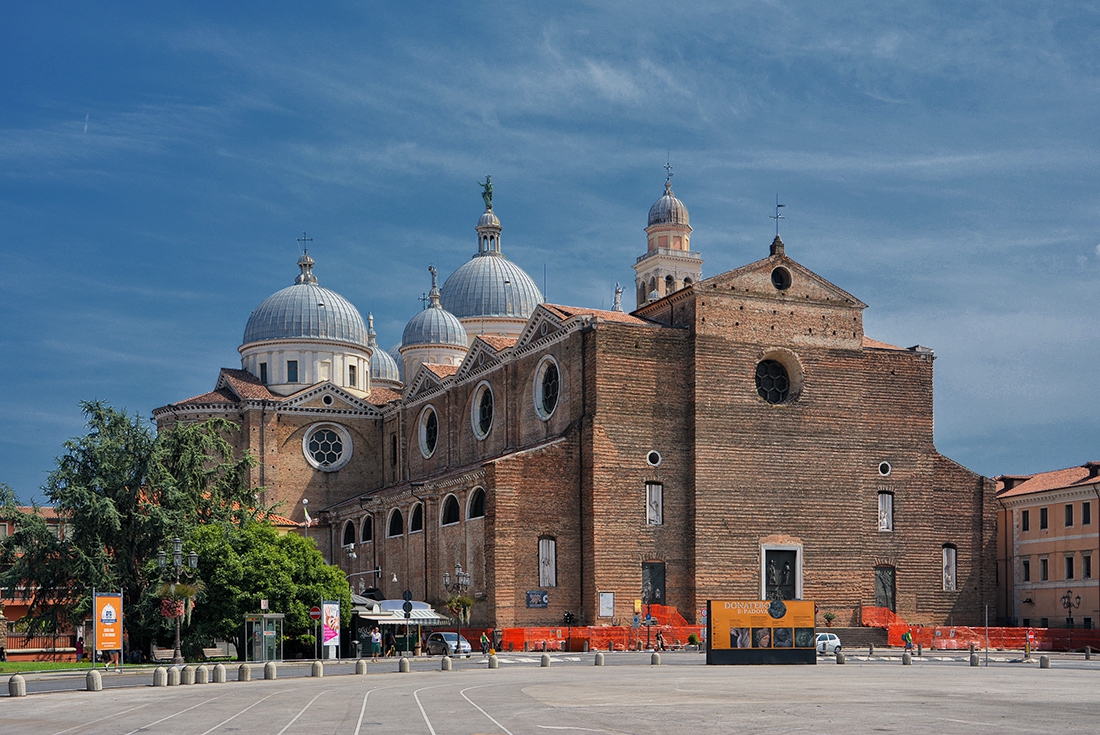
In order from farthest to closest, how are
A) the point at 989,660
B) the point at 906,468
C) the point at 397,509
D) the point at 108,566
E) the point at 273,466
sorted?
the point at 273,466 → the point at 397,509 → the point at 906,468 → the point at 108,566 → the point at 989,660

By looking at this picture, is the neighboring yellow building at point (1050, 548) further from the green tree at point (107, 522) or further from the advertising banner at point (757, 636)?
the green tree at point (107, 522)

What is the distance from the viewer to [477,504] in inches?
2398

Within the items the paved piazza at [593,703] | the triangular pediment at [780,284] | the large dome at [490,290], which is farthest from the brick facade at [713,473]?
the large dome at [490,290]

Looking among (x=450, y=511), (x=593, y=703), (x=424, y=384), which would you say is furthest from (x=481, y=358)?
(x=593, y=703)

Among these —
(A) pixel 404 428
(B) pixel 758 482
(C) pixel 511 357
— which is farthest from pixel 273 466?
(B) pixel 758 482

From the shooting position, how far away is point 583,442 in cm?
5859

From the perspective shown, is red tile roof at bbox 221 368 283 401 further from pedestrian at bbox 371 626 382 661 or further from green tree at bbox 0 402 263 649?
pedestrian at bbox 371 626 382 661

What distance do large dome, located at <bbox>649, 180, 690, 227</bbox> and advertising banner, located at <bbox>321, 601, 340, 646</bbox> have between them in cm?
5497

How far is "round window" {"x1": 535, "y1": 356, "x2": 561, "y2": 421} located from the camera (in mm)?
62625

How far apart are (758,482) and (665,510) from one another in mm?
4330

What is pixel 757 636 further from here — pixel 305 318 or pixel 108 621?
pixel 305 318

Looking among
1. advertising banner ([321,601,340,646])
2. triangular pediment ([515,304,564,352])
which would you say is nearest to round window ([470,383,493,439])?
triangular pediment ([515,304,564,352])

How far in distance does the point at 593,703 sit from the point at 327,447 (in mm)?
54488

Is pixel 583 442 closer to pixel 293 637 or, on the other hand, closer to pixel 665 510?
pixel 665 510
